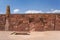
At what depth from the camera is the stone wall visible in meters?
10.6

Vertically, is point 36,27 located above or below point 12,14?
below

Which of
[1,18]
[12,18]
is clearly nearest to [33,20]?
[12,18]

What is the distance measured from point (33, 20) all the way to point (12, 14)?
5.73 feet

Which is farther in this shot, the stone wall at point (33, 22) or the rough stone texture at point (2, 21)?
the rough stone texture at point (2, 21)

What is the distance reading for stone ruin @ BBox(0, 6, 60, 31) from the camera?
34.9 ft

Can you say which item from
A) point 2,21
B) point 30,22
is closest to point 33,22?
point 30,22

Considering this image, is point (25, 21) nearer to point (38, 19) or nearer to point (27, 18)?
point (27, 18)

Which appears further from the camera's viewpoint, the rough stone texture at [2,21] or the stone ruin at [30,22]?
the rough stone texture at [2,21]

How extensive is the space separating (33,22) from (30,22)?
0.78 ft

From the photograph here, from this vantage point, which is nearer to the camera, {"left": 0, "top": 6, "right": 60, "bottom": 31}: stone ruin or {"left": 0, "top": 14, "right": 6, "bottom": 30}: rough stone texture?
{"left": 0, "top": 6, "right": 60, "bottom": 31}: stone ruin

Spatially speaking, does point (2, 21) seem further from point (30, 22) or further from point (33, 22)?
point (33, 22)

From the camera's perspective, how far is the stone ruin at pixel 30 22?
10.6 metres

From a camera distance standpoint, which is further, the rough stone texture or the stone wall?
the rough stone texture

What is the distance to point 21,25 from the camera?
10820 mm
